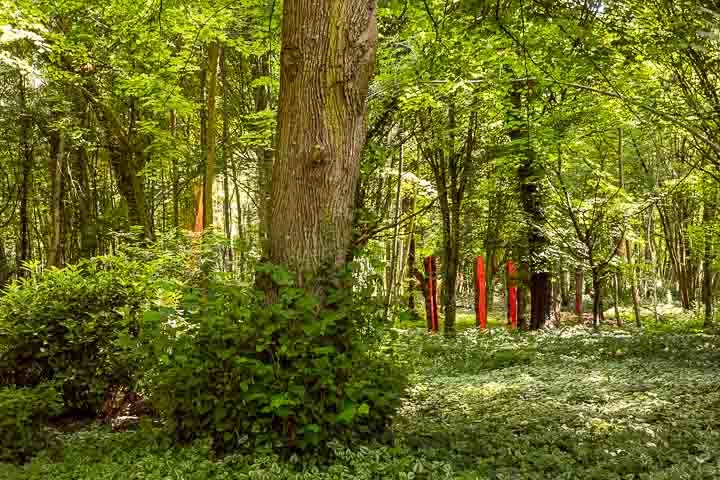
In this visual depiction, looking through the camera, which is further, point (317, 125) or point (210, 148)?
point (210, 148)

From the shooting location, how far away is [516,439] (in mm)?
4586

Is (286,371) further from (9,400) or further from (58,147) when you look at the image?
(58,147)

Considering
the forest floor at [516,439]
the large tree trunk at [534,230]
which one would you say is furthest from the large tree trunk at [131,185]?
the large tree trunk at [534,230]

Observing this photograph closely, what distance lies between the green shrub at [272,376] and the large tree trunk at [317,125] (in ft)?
1.26

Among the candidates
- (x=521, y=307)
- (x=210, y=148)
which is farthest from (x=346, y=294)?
(x=521, y=307)

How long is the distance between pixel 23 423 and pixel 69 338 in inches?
56.7

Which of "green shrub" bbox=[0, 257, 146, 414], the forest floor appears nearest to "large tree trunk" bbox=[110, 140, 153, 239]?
"green shrub" bbox=[0, 257, 146, 414]

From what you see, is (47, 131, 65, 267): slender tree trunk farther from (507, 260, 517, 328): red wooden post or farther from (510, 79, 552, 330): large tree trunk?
(507, 260, 517, 328): red wooden post

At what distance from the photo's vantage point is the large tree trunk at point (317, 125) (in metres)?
4.26

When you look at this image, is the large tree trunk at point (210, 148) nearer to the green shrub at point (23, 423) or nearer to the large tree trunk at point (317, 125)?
the green shrub at point (23, 423)

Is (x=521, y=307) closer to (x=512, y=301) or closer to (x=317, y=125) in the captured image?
(x=512, y=301)

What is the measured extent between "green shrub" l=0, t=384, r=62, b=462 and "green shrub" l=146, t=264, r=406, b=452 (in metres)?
1.73

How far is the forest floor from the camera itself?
368 cm

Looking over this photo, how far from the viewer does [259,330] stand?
12.7ft
